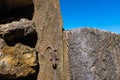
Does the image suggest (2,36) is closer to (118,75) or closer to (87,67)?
(87,67)

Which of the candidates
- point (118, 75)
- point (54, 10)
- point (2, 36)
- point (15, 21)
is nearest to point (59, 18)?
point (54, 10)

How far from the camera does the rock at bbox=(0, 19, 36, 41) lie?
7.36ft

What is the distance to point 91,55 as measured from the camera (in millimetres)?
2320

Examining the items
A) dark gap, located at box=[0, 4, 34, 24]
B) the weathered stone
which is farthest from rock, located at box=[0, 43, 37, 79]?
dark gap, located at box=[0, 4, 34, 24]

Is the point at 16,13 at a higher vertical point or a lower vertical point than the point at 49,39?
higher

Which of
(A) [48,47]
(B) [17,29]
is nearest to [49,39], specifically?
(A) [48,47]

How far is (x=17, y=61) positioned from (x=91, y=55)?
0.61 metres

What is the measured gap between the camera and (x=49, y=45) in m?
2.44

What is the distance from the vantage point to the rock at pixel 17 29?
88.3 inches

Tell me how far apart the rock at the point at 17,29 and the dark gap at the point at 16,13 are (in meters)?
0.13

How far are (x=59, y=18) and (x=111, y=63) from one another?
62 cm

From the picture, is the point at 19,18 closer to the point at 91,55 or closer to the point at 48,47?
the point at 48,47

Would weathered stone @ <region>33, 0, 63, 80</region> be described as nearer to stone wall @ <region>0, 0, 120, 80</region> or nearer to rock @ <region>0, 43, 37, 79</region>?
stone wall @ <region>0, 0, 120, 80</region>

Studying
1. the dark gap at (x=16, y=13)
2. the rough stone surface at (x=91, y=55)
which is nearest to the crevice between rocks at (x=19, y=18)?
the dark gap at (x=16, y=13)
